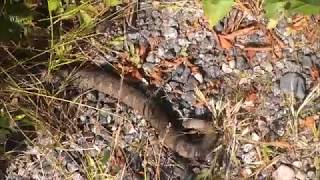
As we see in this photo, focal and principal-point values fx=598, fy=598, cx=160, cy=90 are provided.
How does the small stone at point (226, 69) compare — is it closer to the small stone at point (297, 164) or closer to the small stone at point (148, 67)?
the small stone at point (148, 67)

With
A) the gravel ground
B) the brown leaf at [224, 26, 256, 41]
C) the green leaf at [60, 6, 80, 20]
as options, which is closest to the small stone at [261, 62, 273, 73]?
the gravel ground

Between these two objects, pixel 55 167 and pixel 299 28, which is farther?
pixel 299 28

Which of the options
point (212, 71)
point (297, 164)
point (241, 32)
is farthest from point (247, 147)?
point (241, 32)

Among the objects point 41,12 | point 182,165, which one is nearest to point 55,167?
point 182,165

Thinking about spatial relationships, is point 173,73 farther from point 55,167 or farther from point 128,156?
point 55,167

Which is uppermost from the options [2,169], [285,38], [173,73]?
[285,38]

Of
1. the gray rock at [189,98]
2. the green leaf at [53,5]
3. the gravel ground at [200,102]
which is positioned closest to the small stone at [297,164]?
the gravel ground at [200,102]
